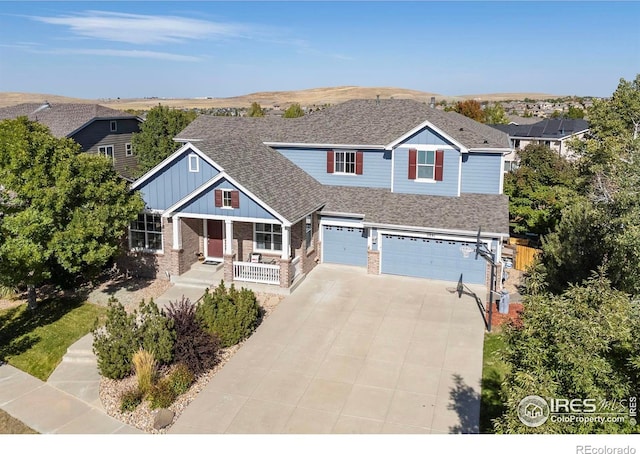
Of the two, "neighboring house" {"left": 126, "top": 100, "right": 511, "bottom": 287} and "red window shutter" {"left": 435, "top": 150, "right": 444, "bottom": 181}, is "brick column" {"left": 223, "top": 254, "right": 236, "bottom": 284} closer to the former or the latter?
"neighboring house" {"left": 126, "top": 100, "right": 511, "bottom": 287}

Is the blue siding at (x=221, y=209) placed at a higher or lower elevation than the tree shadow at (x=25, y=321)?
higher

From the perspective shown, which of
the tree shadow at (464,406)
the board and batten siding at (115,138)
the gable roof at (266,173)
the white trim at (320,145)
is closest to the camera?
the tree shadow at (464,406)

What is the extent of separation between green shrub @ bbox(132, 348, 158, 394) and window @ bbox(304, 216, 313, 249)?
32.9 ft

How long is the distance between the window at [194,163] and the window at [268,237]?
12.3ft

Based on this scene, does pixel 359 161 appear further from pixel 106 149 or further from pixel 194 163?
pixel 106 149

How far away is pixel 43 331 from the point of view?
17625mm

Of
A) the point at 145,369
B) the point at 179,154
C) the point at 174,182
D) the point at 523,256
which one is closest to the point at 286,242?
the point at 174,182

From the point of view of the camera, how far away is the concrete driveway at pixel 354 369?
1255 centimetres

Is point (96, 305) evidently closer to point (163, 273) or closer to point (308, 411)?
point (163, 273)

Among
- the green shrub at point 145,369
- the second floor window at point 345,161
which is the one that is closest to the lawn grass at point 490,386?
the green shrub at point 145,369

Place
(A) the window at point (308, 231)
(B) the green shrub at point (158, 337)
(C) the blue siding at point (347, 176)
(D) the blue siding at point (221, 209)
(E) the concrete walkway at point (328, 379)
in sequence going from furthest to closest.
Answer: (C) the blue siding at point (347, 176), (A) the window at point (308, 231), (D) the blue siding at point (221, 209), (B) the green shrub at point (158, 337), (E) the concrete walkway at point (328, 379)

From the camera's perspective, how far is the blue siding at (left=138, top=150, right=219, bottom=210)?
2134 cm

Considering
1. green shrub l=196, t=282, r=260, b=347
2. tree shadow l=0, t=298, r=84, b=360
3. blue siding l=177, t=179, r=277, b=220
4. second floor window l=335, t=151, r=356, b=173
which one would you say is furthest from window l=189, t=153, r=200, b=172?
second floor window l=335, t=151, r=356, b=173

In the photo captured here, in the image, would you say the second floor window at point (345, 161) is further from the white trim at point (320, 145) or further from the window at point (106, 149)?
the window at point (106, 149)
